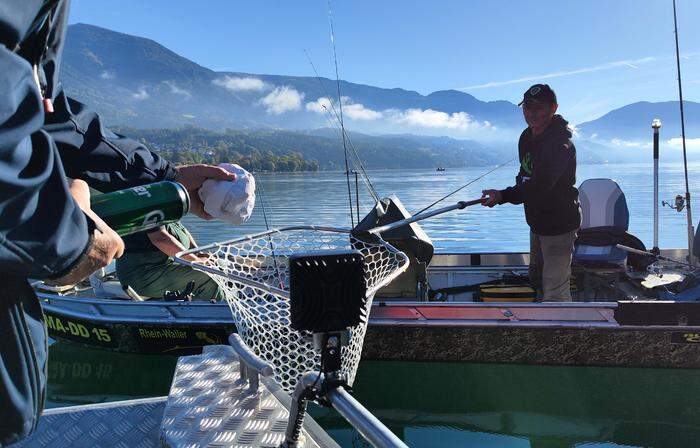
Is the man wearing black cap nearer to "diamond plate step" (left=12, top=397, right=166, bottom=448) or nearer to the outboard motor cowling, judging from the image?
the outboard motor cowling

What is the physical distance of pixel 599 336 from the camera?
5324 millimetres

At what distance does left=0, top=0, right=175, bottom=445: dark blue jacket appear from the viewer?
2.69ft

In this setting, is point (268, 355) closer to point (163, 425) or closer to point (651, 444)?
point (163, 425)

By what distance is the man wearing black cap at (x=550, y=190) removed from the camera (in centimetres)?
543

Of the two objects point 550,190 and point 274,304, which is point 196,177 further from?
point 550,190

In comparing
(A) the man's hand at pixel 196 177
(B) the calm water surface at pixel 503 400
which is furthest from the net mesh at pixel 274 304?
(B) the calm water surface at pixel 503 400

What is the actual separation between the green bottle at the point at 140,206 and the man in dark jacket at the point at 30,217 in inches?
2.0

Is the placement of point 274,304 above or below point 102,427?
above

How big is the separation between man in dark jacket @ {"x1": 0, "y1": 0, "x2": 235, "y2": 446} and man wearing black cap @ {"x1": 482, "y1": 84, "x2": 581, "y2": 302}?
15.9 feet

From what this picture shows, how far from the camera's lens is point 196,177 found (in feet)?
5.98

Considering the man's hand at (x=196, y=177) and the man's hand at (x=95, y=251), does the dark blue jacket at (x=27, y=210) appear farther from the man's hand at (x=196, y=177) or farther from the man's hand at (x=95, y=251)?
the man's hand at (x=196, y=177)

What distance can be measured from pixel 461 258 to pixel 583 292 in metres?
1.86

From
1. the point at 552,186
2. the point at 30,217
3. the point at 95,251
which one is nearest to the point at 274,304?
the point at 95,251

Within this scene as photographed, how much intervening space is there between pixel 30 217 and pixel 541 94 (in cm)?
538
